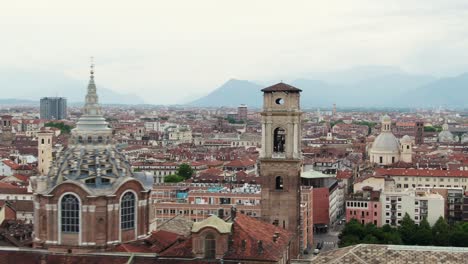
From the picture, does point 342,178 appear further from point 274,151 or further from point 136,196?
point 136,196

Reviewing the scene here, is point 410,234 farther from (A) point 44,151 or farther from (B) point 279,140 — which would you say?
(A) point 44,151

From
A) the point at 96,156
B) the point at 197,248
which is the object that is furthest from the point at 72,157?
the point at 197,248

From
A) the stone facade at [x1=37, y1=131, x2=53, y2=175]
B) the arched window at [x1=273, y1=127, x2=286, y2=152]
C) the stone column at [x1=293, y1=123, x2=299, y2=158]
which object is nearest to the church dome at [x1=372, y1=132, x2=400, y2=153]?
the stone facade at [x1=37, y1=131, x2=53, y2=175]

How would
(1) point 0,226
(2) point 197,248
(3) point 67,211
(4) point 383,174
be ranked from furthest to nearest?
1. (4) point 383,174
2. (1) point 0,226
3. (3) point 67,211
4. (2) point 197,248

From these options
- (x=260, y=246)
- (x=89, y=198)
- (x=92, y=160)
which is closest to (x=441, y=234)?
(x=260, y=246)

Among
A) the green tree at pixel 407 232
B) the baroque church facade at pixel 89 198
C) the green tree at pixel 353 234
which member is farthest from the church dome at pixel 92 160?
the green tree at pixel 407 232

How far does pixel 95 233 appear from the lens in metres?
39.8

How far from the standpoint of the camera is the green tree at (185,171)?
112m

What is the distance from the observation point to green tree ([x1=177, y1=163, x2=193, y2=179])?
11169 cm

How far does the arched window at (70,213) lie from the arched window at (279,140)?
49.7 ft

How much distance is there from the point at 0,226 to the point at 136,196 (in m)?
23.9

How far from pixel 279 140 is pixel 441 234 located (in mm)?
28679

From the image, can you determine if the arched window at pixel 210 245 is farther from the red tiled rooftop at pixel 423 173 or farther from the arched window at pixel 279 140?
the red tiled rooftop at pixel 423 173

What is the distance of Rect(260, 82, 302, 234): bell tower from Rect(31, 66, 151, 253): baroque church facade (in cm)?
1034
